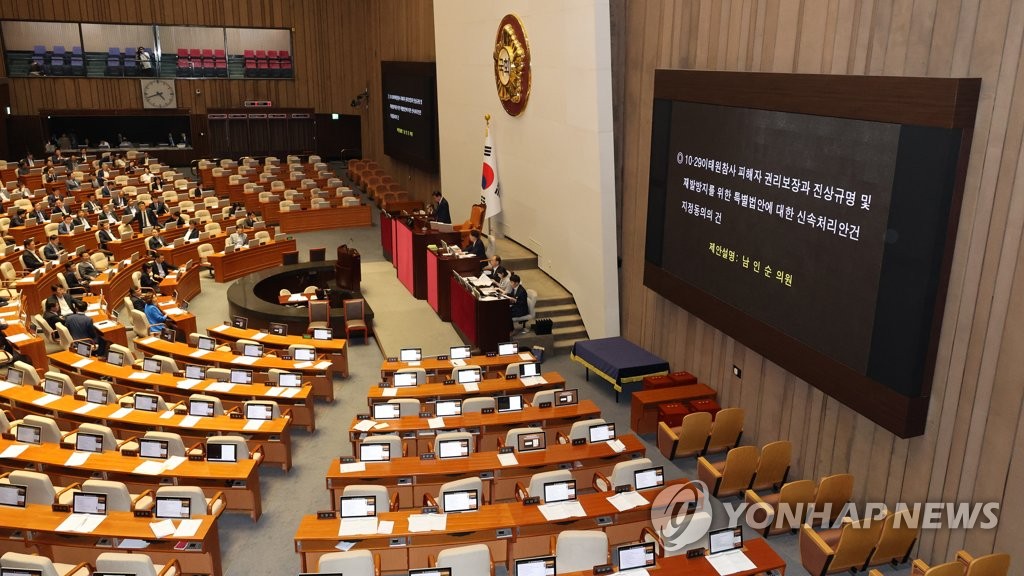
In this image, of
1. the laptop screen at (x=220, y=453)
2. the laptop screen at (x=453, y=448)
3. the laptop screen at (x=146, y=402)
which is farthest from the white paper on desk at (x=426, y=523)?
the laptop screen at (x=146, y=402)

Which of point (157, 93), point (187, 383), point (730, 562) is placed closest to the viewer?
point (730, 562)

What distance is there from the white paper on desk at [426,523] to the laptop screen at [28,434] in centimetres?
489

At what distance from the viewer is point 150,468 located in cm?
879

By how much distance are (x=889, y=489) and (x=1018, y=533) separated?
145 cm

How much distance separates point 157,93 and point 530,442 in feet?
87.0

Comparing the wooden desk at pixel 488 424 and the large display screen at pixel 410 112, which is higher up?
the large display screen at pixel 410 112

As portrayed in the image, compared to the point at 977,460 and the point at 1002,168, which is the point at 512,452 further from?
the point at 1002,168

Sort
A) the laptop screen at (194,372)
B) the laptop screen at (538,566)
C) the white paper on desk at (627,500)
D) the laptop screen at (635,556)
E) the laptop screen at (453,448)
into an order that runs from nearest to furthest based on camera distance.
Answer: the laptop screen at (538,566) → the laptop screen at (635,556) → the white paper on desk at (627,500) → the laptop screen at (453,448) → the laptop screen at (194,372)

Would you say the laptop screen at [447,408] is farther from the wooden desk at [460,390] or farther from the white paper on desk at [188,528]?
the white paper on desk at [188,528]

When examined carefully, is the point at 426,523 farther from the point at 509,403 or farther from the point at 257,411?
the point at 257,411

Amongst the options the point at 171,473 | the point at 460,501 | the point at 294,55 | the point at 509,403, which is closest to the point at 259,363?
the point at 171,473

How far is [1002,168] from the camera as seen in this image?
6.82 m

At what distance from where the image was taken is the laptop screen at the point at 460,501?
7898mm

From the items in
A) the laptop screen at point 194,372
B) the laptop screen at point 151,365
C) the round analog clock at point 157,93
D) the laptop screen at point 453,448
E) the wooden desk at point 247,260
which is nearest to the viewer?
the laptop screen at point 453,448
